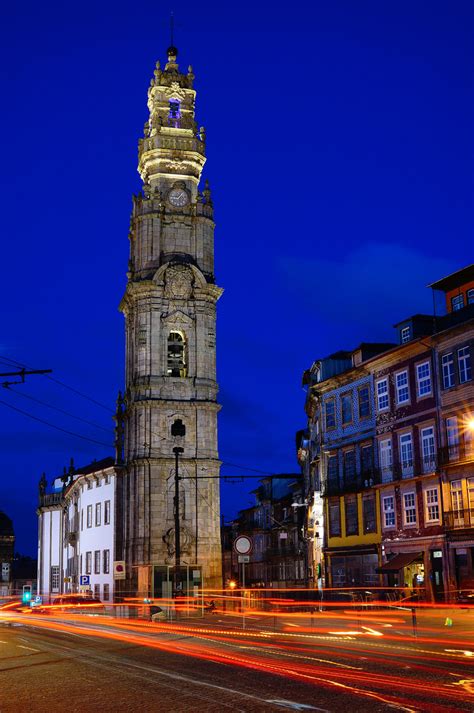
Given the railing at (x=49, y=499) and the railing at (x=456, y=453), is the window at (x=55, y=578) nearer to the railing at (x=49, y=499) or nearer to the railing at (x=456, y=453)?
the railing at (x=49, y=499)

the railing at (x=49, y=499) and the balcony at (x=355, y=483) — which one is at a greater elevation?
the railing at (x=49, y=499)

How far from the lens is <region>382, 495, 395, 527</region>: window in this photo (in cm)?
4836

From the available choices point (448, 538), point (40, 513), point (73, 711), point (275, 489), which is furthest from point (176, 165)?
point (73, 711)

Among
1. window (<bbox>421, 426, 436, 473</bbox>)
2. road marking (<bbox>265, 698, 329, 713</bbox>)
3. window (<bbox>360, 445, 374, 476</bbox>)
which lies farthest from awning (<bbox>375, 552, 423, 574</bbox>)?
road marking (<bbox>265, 698, 329, 713</bbox>)

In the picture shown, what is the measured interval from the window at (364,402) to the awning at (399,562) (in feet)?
27.7

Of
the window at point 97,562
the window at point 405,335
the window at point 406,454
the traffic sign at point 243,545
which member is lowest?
the traffic sign at point 243,545

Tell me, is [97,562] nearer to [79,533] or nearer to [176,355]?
[79,533]

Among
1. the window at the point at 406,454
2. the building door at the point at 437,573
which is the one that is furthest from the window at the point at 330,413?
the building door at the point at 437,573

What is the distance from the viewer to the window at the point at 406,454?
46909mm

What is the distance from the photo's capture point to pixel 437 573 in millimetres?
44188

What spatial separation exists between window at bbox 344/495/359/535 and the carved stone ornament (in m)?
24.1

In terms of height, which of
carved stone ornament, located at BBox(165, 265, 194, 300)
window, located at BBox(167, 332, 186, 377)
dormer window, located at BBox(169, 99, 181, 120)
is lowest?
window, located at BBox(167, 332, 186, 377)

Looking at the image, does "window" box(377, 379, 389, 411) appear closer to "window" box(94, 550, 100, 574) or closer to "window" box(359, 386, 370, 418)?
"window" box(359, 386, 370, 418)

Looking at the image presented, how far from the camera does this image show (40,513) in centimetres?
10556
